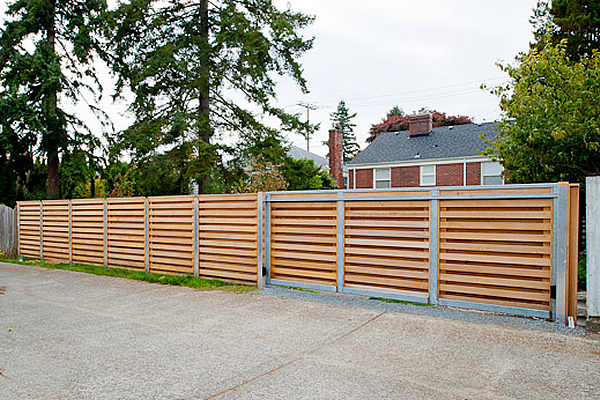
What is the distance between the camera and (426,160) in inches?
853

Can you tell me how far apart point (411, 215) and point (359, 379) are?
2890 mm

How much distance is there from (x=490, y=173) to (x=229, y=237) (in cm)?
1599

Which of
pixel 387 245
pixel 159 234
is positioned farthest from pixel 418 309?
pixel 159 234

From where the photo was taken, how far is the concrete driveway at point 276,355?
3.34 meters

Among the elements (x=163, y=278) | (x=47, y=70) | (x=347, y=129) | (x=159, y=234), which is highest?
(x=347, y=129)

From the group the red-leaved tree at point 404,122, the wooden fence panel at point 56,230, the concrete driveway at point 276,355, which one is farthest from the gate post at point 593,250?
the red-leaved tree at point 404,122

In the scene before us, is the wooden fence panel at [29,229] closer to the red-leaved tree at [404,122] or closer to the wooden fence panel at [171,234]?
the wooden fence panel at [171,234]

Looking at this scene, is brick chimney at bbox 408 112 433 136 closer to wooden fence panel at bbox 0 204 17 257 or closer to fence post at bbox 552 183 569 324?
wooden fence panel at bbox 0 204 17 257

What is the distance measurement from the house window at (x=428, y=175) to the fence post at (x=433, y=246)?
16.6 metres

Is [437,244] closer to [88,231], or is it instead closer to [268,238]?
[268,238]

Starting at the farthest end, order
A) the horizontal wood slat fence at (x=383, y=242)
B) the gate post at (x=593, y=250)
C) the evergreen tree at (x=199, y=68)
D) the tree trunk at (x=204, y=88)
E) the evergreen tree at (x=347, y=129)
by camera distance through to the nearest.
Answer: the evergreen tree at (x=347, y=129), the tree trunk at (x=204, y=88), the evergreen tree at (x=199, y=68), the horizontal wood slat fence at (x=383, y=242), the gate post at (x=593, y=250)

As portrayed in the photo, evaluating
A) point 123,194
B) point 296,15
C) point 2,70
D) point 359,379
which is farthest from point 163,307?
point 2,70

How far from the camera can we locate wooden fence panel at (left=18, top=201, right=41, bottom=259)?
11727mm

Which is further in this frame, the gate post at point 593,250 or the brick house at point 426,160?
the brick house at point 426,160
